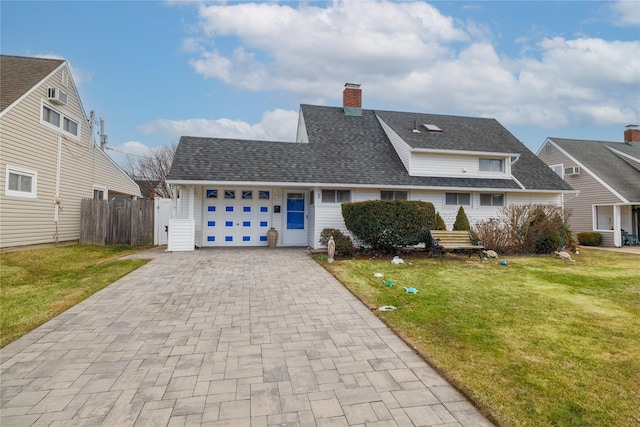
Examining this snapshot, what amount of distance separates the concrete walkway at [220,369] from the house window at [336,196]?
7.48m

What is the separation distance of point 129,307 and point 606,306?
8356mm

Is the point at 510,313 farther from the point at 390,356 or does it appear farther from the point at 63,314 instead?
the point at 63,314

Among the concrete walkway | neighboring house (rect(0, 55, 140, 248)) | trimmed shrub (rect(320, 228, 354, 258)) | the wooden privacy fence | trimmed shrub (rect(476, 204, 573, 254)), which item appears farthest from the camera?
the wooden privacy fence

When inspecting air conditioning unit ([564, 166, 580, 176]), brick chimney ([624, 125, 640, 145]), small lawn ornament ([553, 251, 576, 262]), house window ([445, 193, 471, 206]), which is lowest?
small lawn ornament ([553, 251, 576, 262])

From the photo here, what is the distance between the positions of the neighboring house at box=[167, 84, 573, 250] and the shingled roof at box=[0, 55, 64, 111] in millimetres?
5497

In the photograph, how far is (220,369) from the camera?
3.40 meters

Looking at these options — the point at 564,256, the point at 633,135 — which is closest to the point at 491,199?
the point at 564,256

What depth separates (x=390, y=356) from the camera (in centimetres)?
375

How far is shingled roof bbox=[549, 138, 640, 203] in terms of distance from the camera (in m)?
18.5

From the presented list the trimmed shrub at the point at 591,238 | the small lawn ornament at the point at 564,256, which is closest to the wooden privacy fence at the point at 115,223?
the small lawn ornament at the point at 564,256

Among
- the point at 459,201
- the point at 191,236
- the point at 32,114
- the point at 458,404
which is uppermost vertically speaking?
the point at 32,114

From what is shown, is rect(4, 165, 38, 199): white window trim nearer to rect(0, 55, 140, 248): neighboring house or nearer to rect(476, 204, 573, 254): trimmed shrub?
rect(0, 55, 140, 248): neighboring house

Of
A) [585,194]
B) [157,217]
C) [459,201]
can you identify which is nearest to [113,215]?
[157,217]

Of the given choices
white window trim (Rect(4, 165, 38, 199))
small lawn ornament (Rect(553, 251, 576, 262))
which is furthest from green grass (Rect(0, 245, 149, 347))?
small lawn ornament (Rect(553, 251, 576, 262))
